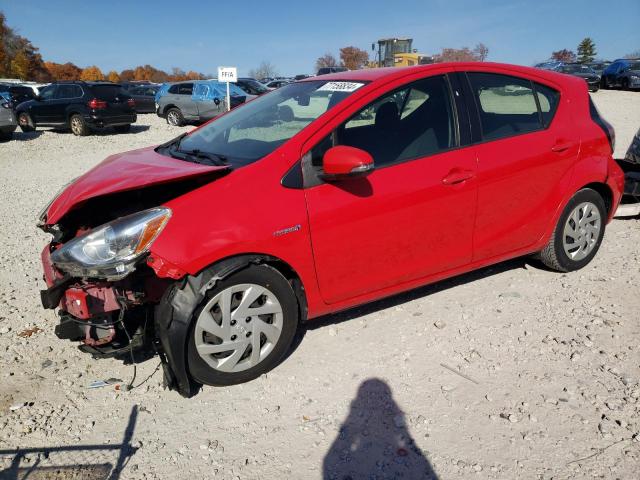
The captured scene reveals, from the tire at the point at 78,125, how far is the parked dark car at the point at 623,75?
2759 centimetres

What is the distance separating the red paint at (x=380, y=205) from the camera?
9.14 feet

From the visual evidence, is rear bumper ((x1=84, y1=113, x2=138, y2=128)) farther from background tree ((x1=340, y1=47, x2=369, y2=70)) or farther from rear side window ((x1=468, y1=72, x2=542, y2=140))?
background tree ((x1=340, y1=47, x2=369, y2=70))

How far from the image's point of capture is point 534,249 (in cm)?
405

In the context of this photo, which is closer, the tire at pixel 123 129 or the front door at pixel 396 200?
the front door at pixel 396 200

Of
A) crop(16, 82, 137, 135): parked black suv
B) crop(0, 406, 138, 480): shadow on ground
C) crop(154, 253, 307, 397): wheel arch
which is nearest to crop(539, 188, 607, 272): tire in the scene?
crop(154, 253, 307, 397): wheel arch

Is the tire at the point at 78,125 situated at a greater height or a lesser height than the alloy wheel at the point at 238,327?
greater

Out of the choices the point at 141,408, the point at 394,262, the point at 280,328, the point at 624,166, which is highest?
the point at 624,166

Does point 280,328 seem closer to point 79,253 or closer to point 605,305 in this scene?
point 79,253

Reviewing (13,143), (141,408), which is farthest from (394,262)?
(13,143)

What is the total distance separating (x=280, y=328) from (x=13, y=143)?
1532cm

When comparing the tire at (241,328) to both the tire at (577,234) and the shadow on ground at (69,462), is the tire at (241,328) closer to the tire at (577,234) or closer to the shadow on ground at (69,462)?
the shadow on ground at (69,462)

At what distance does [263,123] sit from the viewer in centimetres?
370

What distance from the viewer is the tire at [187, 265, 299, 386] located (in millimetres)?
2771

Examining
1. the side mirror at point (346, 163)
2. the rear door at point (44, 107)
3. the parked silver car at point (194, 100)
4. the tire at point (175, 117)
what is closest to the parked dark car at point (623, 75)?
the parked silver car at point (194, 100)
